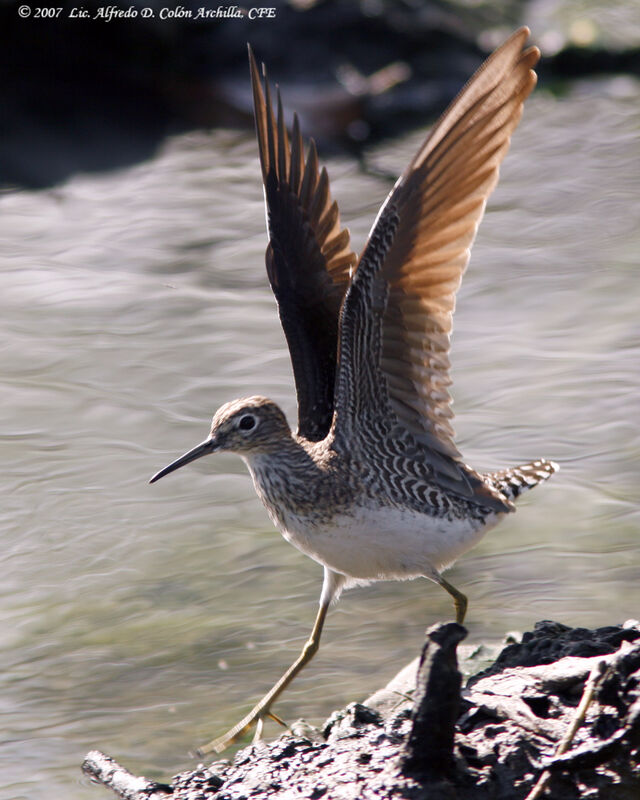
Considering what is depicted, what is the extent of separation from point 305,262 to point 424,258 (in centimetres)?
93

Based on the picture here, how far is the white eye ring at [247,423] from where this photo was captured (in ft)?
16.7

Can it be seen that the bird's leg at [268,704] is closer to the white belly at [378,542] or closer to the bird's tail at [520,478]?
the white belly at [378,542]

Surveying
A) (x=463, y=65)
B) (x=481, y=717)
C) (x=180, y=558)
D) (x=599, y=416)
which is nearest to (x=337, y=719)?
(x=481, y=717)

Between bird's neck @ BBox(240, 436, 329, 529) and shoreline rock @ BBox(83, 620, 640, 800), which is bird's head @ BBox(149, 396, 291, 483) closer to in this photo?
bird's neck @ BBox(240, 436, 329, 529)

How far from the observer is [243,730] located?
15.9ft

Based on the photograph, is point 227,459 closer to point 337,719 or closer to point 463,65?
point 337,719

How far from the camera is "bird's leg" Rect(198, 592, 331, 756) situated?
15.8 ft

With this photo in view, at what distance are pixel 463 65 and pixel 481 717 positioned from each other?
396 inches

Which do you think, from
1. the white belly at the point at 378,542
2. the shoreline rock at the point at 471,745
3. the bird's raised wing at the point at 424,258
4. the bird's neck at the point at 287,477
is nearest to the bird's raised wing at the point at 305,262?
the bird's neck at the point at 287,477

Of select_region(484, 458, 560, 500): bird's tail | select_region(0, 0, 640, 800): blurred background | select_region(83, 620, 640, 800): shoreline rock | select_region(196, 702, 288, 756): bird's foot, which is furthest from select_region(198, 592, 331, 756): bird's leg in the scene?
select_region(484, 458, 560, 500): bird's tail

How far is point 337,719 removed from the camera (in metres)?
4.30

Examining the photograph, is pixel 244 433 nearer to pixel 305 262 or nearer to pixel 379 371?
pixel 379 371

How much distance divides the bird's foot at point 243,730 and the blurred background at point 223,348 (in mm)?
105

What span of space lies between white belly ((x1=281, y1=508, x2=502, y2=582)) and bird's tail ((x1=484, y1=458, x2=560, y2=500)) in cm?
47
